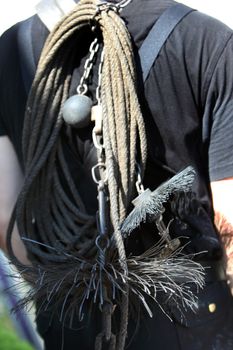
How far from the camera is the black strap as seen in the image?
4.83ft

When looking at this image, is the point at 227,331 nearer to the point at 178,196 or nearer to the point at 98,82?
the point at 178,196

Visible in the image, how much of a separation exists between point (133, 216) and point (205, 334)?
0.33 metres

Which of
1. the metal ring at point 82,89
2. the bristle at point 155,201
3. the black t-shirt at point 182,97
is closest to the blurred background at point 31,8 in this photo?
the black t-shirt at point 182,97

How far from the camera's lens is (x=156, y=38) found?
1.47 metres

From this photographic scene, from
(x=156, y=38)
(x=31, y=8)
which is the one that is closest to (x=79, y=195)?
(x=156, y=38)

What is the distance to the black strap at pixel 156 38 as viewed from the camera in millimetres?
1471

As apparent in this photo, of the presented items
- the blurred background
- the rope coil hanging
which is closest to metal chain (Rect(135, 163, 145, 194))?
the rope coil hanging

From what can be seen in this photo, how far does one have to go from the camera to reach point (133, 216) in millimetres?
1413

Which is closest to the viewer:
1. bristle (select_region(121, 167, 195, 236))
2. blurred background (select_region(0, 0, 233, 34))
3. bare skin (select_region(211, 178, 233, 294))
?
bristle (select_region(121, 167, 195, 236))

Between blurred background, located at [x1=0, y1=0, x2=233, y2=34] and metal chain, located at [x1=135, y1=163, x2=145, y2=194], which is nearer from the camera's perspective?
metal chain, located at [x1=135, y1=163, x2=145, y2=194]

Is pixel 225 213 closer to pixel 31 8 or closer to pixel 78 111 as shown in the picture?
pixel 78 111

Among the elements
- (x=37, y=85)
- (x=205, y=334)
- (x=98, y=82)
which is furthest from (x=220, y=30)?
(x=205, y=334)

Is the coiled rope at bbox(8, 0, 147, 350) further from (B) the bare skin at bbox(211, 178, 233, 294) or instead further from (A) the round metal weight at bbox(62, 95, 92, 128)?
(B) the bare skin at bbox(211, 178, 233, 294)

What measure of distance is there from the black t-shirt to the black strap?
0.01 m
